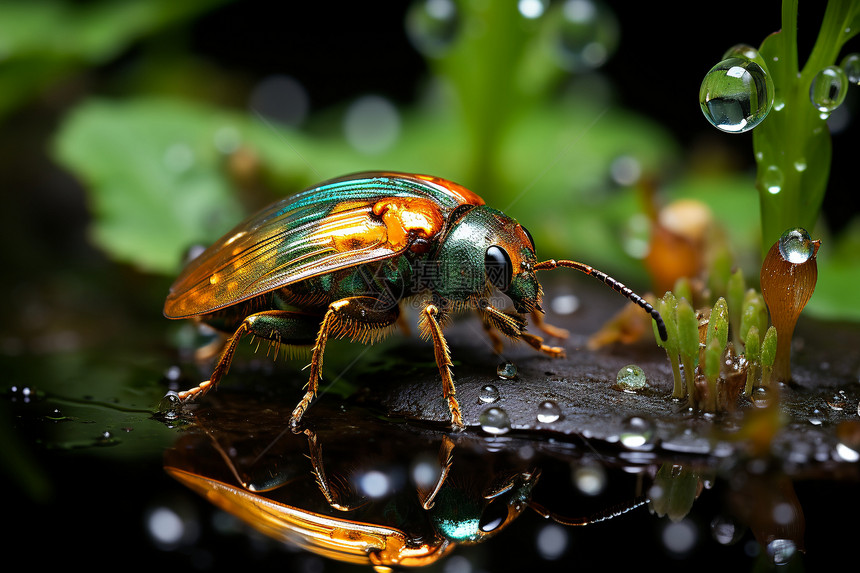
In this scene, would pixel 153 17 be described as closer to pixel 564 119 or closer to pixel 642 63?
pixel 564 119

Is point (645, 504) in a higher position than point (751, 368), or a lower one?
lower

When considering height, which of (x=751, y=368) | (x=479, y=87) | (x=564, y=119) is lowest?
(x=751, y=368)

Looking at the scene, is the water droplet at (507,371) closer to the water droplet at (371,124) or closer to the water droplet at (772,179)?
the water droplet at (772,179)

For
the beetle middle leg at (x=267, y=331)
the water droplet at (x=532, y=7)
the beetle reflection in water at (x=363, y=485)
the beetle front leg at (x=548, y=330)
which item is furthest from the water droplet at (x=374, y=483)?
the water droplet at (x=532, y=7)

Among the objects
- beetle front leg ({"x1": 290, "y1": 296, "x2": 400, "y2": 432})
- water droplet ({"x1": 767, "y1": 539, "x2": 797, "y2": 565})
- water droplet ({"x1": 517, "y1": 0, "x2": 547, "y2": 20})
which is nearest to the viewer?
water droplet ({"x1": 767, "y1": 539, "x2": 797, "y2": 565})

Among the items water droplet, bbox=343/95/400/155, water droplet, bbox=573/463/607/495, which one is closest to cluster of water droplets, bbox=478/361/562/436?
water droplet, bbox=573/463/607/495

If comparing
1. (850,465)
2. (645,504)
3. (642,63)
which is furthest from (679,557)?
(642,63)

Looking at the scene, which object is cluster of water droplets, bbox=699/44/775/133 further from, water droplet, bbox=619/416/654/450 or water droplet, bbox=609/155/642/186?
water droplet, bbox=609/155/642/186
